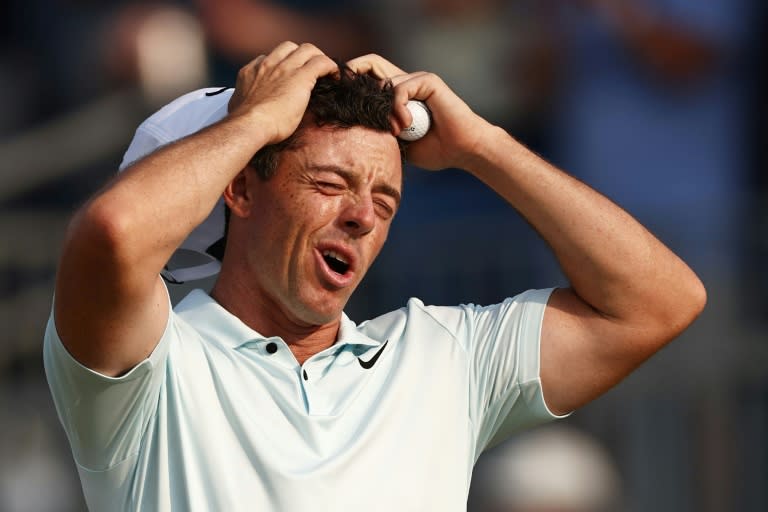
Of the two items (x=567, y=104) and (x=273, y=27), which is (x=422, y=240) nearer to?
(x=567, y=104)

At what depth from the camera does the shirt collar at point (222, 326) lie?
361 cm

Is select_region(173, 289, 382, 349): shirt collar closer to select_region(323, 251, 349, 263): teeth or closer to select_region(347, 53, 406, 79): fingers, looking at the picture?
select_region(323, 251, 349, 263): teeth

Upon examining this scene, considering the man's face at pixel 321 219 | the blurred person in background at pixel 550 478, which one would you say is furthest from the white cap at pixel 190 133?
the blurred person in background at pixel 550 478

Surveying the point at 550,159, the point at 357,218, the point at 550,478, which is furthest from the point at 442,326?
the point at 550,159

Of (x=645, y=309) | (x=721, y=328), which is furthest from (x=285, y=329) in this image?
(x=721, y=328)

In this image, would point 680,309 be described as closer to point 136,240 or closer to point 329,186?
point 329,186

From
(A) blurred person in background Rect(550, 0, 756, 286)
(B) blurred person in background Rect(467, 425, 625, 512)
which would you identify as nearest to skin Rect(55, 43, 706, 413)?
(B) blurred person in background Rect(467, 425, 625, 512)

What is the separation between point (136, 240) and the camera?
10.3 feet

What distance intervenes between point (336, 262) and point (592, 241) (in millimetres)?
608

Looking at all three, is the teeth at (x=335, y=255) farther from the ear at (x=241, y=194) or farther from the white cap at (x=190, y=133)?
the white cap at (x=190, y=133)

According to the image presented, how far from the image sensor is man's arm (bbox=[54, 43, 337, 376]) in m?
3.11

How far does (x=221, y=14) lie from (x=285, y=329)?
423 centimetres

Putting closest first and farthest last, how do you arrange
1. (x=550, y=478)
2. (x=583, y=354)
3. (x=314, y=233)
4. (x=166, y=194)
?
(x=166, y=194) < (x=314, y=233) < (x=583, y=354) < (x=550, y=478)

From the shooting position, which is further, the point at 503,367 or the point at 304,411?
the point at 503,367
